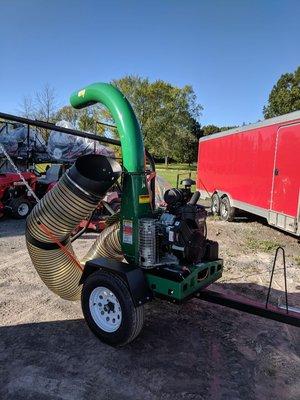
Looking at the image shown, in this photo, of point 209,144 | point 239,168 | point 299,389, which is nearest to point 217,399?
point 299,389

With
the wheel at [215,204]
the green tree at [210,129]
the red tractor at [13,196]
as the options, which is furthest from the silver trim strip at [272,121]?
the green tree at [210,129]

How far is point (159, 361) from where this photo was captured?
11.1ft

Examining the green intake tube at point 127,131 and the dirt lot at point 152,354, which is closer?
the dirt lot at point 152,354

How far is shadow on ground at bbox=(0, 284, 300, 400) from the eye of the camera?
299 centimetres

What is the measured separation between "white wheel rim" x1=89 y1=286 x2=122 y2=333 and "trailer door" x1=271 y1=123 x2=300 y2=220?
16.8 feet

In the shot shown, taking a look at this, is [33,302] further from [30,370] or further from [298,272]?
[298,272]

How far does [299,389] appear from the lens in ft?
10.0

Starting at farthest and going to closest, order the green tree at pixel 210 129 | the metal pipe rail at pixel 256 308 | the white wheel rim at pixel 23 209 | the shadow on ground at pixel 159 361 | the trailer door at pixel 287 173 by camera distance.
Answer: the green tree at pixel 210 129 → the white wheel rim at pixel 23 209 → the trailer door at pixel 287 173 → the metal pipe rail at pixel 256 308 → the shadow on ground at pixel 159 361

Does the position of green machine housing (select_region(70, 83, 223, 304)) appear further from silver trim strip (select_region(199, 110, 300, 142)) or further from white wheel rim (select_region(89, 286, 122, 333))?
silver trim strip (select_region(199, 110, 300, 142))

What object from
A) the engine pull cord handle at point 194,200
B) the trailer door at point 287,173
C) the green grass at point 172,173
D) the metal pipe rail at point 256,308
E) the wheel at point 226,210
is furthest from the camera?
the green grass at point 172,173

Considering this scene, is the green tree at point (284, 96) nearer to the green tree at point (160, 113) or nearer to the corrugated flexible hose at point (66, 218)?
the green tree at point (160, 113)

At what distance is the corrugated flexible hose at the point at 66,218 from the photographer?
3.60m

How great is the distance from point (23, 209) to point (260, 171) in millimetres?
6353

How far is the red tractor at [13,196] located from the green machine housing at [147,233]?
22.2 feet
